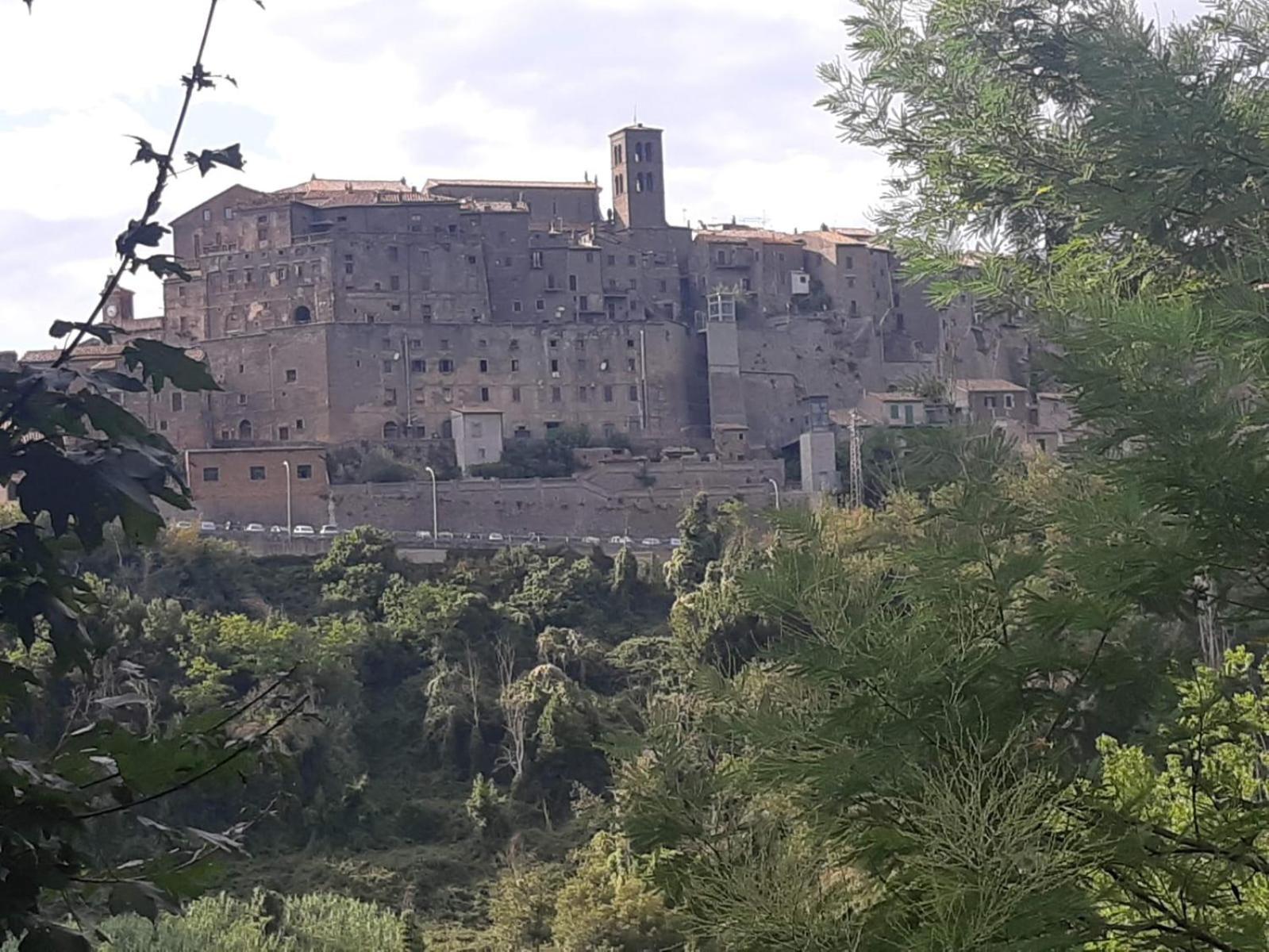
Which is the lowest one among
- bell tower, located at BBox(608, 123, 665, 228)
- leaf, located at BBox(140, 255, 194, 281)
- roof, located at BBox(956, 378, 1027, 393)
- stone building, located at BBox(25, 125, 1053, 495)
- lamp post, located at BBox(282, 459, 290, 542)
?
lamp post, located at BBox(282, 459, 290, 542)

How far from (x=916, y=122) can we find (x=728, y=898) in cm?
515

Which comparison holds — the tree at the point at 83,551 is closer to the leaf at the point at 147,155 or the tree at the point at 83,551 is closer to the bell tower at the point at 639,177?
the leaf at the point at 147,155

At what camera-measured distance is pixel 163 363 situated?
7.81 feet

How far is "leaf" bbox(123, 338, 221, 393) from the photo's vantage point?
93.4 inches

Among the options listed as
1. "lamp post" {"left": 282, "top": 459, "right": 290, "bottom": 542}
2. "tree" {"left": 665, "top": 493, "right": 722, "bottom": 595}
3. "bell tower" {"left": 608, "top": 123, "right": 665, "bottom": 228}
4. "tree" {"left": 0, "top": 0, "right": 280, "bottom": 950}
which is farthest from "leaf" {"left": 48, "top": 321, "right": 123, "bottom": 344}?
"bell tower" {"left": 608, "top": 123, "right": 665, "bottom": 228}

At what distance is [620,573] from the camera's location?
3669 centimetres

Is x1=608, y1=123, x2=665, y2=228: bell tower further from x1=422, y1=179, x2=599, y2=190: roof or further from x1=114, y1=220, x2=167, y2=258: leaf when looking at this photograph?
x1=114, y1=220, x2=167, y2=258: leaf

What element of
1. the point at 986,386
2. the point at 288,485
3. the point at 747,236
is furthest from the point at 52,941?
the point at 747,236

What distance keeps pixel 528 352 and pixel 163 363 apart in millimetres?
45848

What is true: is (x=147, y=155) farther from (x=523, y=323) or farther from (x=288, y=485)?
(x=523, y=323)

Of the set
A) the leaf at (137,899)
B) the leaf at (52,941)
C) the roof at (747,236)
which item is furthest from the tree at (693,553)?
the leaf at (52,941)

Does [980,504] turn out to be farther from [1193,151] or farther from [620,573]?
[620,573]

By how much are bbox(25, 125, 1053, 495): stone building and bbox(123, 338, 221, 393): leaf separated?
4128cm

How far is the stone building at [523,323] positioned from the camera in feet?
152
